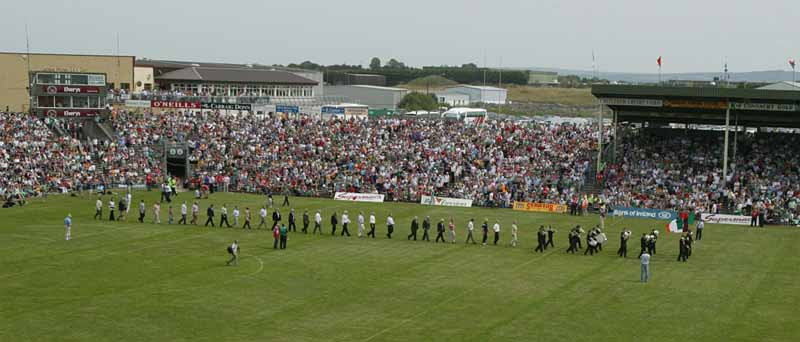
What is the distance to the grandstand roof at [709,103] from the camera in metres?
53.2

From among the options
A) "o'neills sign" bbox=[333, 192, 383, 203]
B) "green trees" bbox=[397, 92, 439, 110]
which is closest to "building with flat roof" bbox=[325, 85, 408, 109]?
"green trees" bbox=[397, 92, 439, 110]

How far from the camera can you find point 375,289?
31172mm

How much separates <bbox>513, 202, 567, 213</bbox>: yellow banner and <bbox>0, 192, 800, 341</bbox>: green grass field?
898cm

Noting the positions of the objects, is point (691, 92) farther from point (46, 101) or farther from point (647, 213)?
point (46, 101)

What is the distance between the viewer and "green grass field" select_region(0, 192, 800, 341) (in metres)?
25.8

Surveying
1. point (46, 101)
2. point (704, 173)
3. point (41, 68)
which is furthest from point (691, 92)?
point (41, 68)

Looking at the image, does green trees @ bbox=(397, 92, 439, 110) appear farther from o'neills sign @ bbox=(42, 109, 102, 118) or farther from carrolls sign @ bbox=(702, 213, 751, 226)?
carrolls sign @ bbox=(702, 213, 751, 226)

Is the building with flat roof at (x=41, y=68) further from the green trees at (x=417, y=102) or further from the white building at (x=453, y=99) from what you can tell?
the white building at (x=453, y=99)

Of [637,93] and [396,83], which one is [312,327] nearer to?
[637,93]

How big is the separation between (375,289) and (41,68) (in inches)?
2206

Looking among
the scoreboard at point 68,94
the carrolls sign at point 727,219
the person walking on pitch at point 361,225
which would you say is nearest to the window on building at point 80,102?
the scoreboard at point 68,94

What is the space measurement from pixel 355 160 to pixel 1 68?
31.8m

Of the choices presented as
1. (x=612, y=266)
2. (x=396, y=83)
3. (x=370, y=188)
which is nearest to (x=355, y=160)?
(x=370, y=188)

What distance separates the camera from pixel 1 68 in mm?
75375
